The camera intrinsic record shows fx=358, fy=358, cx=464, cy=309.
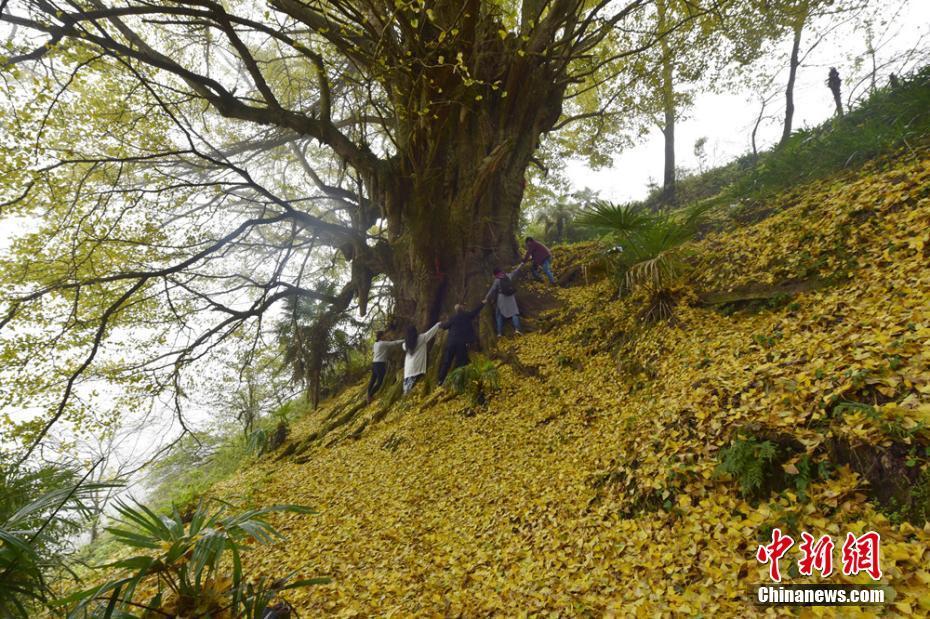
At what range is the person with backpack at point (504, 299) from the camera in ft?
22.7

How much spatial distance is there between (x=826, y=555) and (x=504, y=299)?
5.67m

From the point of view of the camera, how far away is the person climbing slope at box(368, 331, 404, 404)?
795 centimetres

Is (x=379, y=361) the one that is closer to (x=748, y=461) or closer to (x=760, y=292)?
(x=760, y=292)

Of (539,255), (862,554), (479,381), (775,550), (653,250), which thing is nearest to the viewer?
(862,554)

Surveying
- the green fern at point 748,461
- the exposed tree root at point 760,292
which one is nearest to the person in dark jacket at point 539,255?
the exposed tree root at point 760,292

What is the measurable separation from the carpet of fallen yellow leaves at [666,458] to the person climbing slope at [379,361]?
267 cm

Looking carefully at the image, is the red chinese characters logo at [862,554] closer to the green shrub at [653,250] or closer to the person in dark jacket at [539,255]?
the green shrub at [653,250]

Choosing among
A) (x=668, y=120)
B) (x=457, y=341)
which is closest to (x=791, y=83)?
(x=668, y=120)

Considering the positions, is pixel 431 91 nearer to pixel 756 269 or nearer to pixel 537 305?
pixel 537 305

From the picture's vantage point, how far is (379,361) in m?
8.11

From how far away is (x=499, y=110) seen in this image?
7.65m

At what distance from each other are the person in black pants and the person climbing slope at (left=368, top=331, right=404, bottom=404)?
1503 millimetres

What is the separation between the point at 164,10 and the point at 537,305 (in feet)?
23.7

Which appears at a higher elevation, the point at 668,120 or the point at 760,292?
the point at 668,120
